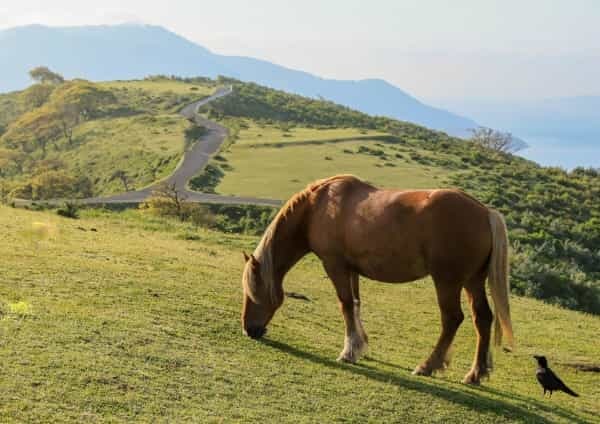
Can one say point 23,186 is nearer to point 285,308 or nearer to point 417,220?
point 285,308

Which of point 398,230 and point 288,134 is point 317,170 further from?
point 398,230

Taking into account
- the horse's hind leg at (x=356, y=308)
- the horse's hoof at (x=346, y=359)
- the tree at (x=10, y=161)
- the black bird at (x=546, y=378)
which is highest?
the horse's hind leg at (x=356, y=308)

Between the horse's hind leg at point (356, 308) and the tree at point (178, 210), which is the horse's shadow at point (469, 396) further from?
the tree at point (178, 210)

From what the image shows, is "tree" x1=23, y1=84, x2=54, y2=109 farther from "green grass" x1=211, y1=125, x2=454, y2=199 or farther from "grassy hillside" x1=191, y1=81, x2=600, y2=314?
"green grass" x1=211, y1=125, x2=454, y2=199

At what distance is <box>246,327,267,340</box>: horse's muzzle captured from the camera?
9352 mm

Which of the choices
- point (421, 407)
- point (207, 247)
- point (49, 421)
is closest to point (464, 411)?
point (421, 407)

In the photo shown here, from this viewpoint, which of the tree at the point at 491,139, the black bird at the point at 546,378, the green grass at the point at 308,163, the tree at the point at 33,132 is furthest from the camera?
the tree at the point at 491,139

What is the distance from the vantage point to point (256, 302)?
9.45 meters

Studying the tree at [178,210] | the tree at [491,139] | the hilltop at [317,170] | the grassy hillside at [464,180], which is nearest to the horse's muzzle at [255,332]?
the hilltop at [317,170]

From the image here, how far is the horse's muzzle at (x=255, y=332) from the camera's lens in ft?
30.7

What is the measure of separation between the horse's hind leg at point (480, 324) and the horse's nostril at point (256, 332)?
2892mm

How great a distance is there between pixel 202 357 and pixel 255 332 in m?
1.45

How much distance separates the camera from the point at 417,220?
846 cm

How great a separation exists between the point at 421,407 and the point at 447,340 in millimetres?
1485
